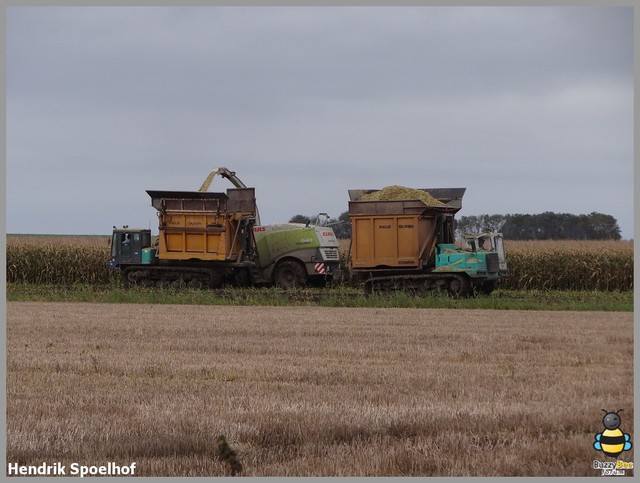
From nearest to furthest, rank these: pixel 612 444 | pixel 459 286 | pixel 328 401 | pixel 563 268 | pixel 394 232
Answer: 1. pixel 612 444
2. pixel 328 401
3. pixel 459 286
4. pixel 394 232
5. pixel 563 268

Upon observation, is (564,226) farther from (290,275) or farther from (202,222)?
(202,222)

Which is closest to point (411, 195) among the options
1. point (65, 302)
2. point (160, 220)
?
point (160, 220)

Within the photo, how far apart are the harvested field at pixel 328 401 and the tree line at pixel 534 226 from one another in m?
1.74

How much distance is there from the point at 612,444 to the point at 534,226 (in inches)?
591

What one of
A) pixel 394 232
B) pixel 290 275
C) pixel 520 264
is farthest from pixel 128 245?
pixel 520 264

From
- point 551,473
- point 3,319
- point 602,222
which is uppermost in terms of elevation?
point 602,222

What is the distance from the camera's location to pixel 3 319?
702 centimetres

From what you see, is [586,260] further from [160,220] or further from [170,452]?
[170,452]

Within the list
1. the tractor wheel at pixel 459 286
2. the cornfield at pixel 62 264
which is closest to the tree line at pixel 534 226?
the tractor wheel at pixel 459 286

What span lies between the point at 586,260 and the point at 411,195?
7.58m

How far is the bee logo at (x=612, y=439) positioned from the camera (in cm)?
607

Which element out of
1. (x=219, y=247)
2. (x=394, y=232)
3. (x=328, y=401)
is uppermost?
(x=394, y=232)

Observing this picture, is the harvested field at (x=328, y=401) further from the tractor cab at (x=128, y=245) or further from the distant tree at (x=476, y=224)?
the tractor cab at (x=128, y=245)

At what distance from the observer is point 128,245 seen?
31.0m
